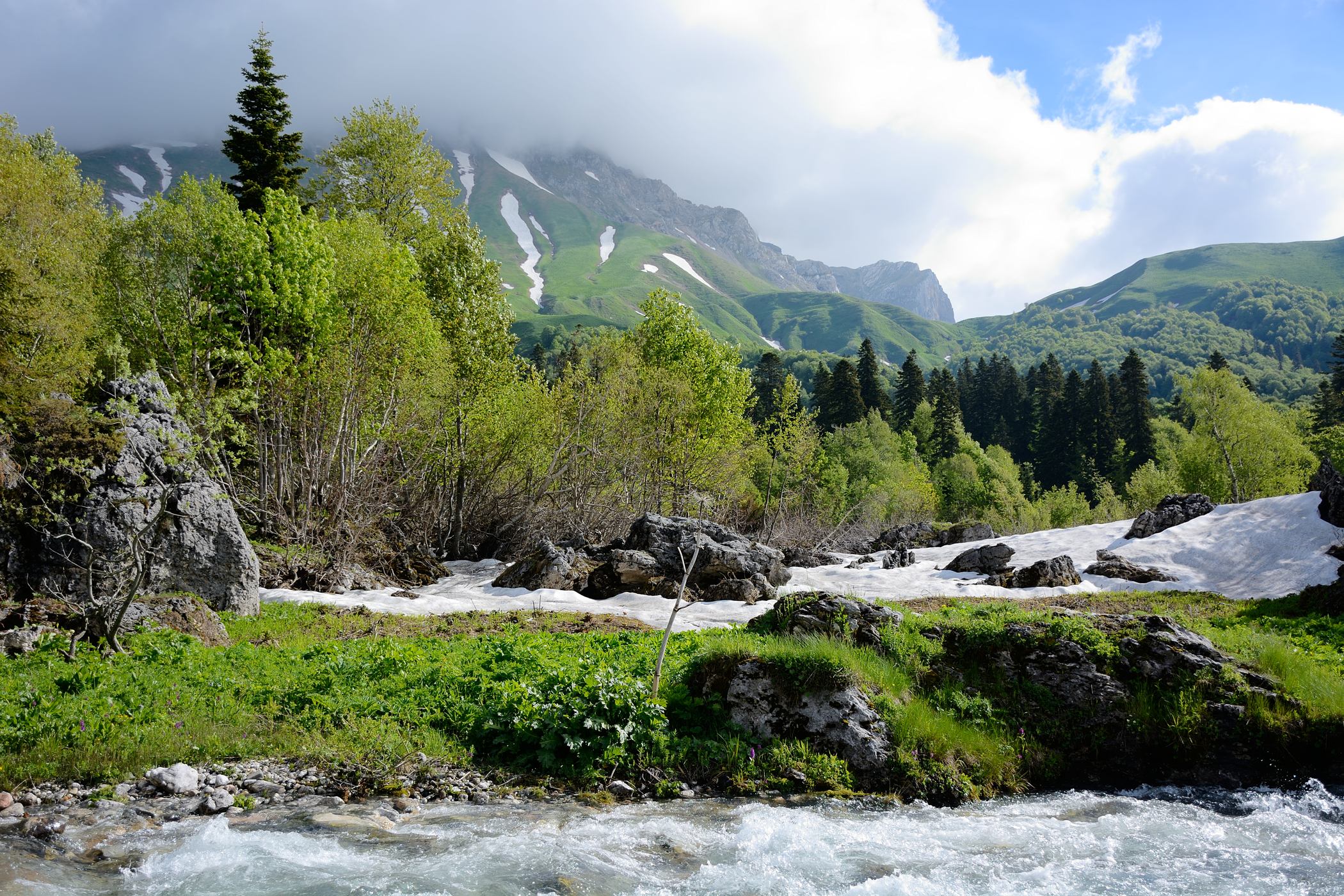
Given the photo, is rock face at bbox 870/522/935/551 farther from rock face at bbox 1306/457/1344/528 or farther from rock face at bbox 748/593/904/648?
rock face at bbox 748/593/904/648

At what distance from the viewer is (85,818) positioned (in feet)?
19.8

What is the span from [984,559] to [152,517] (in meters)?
24.1

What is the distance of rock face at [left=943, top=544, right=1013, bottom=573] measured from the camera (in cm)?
2478

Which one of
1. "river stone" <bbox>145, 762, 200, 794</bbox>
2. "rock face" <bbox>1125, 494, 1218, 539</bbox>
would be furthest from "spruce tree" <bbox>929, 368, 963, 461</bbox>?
"river stone" <bbox>145, 762, 200, 794</bbox>

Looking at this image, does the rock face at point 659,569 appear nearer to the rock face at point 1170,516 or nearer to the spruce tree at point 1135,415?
the rock face at point 1170,516

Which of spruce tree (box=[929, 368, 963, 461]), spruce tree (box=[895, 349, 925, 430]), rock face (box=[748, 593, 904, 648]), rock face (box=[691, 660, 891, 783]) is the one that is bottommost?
rock face (box=[691, 660, 891, 783])

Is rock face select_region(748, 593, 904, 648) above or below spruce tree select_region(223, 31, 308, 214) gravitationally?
below

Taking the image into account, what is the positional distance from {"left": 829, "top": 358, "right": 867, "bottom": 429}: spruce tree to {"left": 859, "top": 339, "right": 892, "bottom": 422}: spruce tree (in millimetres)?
2410

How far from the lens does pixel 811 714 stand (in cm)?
831

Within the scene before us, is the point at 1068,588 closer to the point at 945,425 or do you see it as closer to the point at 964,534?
the point at 964,534

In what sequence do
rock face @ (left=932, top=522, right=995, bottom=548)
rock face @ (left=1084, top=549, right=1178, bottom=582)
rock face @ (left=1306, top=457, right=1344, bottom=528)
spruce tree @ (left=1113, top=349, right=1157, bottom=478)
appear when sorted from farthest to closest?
spruce tree @ (left=1113, top=349, right=1157, bottom=478) < rock face @ (left=932, top=522, right=995, bottom=548) < rock face @ (left=1084, top=549, right=1178, bottom=582) < rock face @ (left=1306, top=457, right=1344, bottom=528)

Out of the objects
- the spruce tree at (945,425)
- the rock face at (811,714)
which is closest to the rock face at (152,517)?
the rock face at (811,714)

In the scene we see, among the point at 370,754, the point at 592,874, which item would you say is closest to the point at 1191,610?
the point at 592,874

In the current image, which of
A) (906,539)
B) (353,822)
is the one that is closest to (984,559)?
(906,539)
